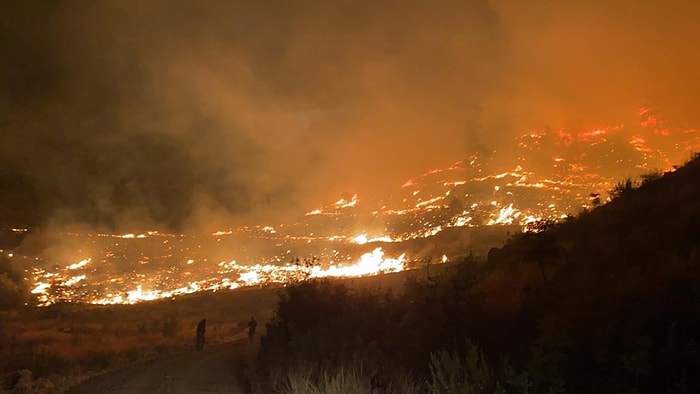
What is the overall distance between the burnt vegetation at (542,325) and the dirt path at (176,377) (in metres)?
1.07

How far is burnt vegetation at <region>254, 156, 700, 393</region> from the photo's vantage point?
5910 mm

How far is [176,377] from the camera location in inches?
568

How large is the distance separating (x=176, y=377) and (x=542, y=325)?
9831 millimetres

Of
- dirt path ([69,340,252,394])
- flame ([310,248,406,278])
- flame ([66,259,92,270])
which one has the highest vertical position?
flame ([66,259,92,270])

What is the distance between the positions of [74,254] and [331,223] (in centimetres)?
3506

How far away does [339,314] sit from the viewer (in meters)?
14.0

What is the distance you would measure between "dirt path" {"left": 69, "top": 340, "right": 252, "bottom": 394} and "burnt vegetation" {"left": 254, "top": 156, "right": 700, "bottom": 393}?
1068 millimetres

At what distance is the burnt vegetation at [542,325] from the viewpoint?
5910mm

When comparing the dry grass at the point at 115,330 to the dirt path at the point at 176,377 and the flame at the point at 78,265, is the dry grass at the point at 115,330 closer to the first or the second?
the dirt path at the point at 176,377

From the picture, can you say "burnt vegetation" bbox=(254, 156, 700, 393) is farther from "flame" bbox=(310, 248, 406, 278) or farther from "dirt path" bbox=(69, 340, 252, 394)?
"flame" bbox=(310, 248, 406, 278)

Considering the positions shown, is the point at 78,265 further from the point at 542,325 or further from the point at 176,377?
the point at 542,325

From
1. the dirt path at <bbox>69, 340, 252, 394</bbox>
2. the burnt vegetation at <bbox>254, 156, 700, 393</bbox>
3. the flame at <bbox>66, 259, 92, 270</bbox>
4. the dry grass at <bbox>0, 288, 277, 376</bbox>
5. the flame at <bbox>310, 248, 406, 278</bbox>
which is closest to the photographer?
the burnt vegetation at <bbox>254, 156, 700, 393</bbox>

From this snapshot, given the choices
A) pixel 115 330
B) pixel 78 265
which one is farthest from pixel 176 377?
pixel 78 265

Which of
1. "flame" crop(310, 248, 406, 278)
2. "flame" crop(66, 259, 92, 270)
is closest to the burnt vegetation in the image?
"flame" crop(310, 248, 406, 278)
